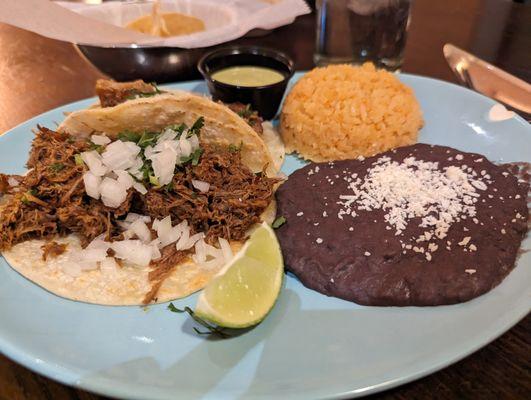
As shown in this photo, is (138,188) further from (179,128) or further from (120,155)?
(179,128)

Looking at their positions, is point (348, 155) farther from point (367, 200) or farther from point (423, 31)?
point (423, 31)

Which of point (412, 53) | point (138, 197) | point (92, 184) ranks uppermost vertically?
point (92, 184)

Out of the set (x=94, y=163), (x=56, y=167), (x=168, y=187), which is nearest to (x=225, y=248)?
(x=168, y=187)

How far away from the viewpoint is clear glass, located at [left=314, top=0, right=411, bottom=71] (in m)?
3.16

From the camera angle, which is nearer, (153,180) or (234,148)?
(153,180)

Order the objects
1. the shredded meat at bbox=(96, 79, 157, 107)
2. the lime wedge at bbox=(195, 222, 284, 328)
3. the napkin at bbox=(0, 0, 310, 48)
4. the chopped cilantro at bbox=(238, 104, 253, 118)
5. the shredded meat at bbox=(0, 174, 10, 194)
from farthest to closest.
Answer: the napkin at bbox=(0, 0, 310, 48)
the chopped cilantro at bbox=(238, 104, 253, 118)
the shredded meat at bbox=(96, 79, 157, 107)
the shredded meat at bbox=(0, 174, 10, 194)
the lime wedge at bbox=(195, 222, 284, 328)

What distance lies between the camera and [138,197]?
6.89ft

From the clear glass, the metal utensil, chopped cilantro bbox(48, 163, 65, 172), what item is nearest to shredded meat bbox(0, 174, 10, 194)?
chopped cilantro bbox(48, 163, 65, 172)

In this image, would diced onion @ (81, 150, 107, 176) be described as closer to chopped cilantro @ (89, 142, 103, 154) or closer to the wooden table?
chopped cilantro @ (89, 142, 103, 154)

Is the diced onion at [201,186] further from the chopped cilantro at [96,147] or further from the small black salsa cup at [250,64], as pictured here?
the small black salsa cup at [250,64]

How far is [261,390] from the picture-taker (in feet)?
4.41

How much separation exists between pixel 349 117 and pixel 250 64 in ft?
2.67

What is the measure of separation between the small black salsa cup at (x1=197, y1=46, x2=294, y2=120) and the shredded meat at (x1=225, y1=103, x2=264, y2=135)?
0.28 ft

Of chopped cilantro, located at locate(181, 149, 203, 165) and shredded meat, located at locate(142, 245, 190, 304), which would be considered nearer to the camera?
shredded meat, located at locate(142, 245, 190, 304)
